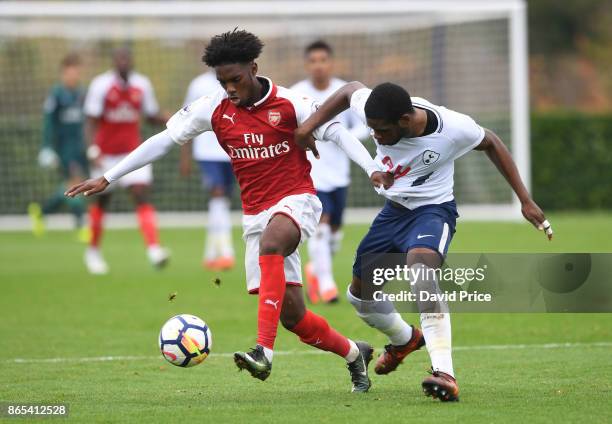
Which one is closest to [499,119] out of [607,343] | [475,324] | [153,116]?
[153,116]

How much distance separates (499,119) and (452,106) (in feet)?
2.96

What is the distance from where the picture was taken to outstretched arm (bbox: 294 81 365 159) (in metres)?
6.83

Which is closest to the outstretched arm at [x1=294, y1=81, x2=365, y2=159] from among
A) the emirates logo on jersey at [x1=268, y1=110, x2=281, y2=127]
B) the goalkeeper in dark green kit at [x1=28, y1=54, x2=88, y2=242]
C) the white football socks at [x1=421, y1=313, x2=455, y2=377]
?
the emirates logo on jersey at [x1=268, y1=110, x2=281, y2=127]

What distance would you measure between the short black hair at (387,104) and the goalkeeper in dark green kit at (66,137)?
43.2 feet

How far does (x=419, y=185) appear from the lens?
22.7ft

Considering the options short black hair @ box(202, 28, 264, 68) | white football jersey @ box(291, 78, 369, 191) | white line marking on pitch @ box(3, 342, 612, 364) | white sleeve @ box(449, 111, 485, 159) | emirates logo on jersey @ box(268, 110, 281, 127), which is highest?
short black hair @ box(202, 28, 264, 68)

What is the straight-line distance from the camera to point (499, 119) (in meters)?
20.9

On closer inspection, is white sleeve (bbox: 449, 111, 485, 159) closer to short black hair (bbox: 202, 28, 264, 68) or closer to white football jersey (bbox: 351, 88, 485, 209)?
white football jersey (bbox: 351, 88, 485, 209)

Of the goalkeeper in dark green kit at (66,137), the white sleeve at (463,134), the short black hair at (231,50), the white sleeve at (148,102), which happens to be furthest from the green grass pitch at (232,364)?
the goalkeeper in dark green kit at (66,137)

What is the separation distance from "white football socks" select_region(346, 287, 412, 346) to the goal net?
42.5 ft

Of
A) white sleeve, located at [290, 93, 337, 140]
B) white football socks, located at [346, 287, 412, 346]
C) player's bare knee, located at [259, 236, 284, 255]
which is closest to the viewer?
player's bare knee, located at [259, 236, 284, 255]

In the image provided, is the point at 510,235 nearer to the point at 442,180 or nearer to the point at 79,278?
the point at 79,278

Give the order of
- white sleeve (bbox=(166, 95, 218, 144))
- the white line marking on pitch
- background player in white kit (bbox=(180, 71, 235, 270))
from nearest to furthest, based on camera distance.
Answer: white sleeve (bbox=(166, 95, 218, 144)), the white line marking on pitch, background player in white kit (bbox=(180, 71, 235, 270))

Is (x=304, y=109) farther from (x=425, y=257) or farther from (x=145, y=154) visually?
(x=425, y=257)
